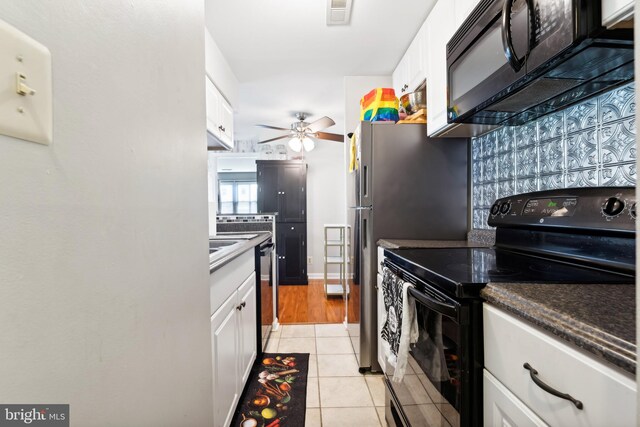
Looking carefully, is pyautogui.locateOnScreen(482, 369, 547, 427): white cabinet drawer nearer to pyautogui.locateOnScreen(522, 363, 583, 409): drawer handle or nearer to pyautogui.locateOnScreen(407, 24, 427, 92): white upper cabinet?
pyautogui.locateOnScreen(522, 363, 583, 409): drawer handle

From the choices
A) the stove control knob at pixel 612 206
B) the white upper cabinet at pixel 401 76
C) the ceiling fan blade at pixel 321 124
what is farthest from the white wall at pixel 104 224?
the ceiling fan blade at pixel 321 124

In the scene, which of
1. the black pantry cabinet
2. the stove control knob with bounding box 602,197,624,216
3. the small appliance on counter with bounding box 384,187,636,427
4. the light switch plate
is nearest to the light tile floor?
the small appliance on counter with bounding box 384,187,636,427

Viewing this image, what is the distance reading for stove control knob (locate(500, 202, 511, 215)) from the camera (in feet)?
4.53

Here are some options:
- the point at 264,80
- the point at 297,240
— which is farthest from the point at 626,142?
the point at 297,240

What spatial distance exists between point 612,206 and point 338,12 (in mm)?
1795

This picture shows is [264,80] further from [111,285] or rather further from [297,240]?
[111,285]

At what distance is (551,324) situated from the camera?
1.91 ft

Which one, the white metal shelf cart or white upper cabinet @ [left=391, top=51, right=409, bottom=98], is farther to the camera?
the white metal shelf cart

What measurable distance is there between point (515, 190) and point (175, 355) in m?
1.65

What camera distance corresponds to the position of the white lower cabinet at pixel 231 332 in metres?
1.20

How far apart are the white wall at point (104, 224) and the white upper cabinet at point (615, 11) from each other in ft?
3.33

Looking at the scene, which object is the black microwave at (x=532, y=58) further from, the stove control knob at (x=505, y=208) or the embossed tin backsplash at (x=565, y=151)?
the stove control knob at (x=505, y=208)

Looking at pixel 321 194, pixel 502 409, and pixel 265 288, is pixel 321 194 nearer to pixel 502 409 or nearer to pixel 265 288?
pixel 265 288

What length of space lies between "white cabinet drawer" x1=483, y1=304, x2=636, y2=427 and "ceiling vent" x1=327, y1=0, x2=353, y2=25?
1882 mm
